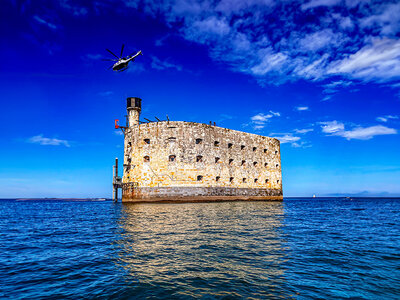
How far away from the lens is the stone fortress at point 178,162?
31828mm

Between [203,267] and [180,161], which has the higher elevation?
[180,161]

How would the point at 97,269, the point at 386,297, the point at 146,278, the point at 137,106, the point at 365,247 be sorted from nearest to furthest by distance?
1. the point at 386,297
2. the point at 146,278
3. the point at 97,269
4. the point at 365,247
5. the point at 137,106

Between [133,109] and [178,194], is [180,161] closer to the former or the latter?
[178,194]

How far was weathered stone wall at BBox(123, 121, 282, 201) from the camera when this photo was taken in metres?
31.9

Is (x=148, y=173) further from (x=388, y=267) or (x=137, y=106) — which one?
(x=388, y=267)

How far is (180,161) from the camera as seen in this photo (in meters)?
32.2

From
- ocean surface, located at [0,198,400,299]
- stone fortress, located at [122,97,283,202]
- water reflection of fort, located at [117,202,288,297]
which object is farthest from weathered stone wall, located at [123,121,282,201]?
ocean surface, located at [0,198,400,299]

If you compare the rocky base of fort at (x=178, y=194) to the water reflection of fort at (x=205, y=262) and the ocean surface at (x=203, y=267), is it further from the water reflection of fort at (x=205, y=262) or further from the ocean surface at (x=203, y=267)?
the ocean surface at (x=203, y=267)

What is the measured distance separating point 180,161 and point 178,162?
287mm

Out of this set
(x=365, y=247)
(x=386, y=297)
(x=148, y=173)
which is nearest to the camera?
(x=386, y=297)

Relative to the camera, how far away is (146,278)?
522 centimetres

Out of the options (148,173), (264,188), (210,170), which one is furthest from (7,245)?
(264,188)

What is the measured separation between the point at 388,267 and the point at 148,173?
2805 cm

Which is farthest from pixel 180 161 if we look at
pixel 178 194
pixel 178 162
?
pixel 178 194
